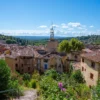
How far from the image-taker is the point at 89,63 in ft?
95.4

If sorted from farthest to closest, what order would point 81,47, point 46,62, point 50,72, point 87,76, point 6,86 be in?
point 81,47 → point 46,62 → point 50,72 → point 87,76 → point 6,86

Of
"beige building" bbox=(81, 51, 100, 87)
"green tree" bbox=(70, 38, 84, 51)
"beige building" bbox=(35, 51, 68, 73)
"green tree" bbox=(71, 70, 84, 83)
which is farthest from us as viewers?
"green tree" bbox=(70, 38, 84, 51)

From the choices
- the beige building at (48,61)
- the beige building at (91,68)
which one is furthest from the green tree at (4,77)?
the beige building at (48,61)

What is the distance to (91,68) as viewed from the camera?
28516mm

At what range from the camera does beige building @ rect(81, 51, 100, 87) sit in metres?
27.0

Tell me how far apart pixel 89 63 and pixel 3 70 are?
57.4ft

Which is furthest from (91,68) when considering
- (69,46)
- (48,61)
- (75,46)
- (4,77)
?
(75,46)

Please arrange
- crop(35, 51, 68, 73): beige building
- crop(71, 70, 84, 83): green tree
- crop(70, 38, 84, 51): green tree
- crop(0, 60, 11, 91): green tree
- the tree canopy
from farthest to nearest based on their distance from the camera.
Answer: crop(70, 38, 84, 51): green tree
the tree canopy
crop(35, 51, 68, 73): beige building
crop(71, 70, 84, 83): green tree
crop(0, 60, 11, 91): green tree

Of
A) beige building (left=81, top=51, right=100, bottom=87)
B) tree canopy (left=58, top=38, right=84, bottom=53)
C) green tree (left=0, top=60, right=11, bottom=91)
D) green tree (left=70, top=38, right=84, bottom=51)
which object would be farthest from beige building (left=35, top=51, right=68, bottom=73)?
green tree (left=0, top=60, right=11, bottom=91)

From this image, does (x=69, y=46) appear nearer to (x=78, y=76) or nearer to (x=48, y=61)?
(x=48, y=61)

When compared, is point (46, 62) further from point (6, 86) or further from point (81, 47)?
point (6, 86)

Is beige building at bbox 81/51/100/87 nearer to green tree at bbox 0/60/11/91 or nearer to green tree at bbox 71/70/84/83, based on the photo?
green tree at bbox 71/70/84/83

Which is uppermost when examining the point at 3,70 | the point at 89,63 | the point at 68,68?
the point at 3,70

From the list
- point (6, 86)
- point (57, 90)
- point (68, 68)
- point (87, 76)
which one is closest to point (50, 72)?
point (87, 76)
